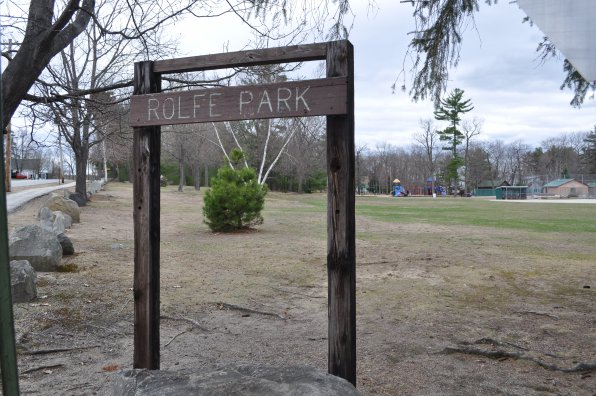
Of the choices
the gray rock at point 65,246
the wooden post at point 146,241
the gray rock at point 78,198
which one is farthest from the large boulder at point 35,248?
the gray rock at point 78,198

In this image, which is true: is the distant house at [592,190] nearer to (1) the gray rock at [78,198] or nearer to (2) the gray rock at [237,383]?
(1) the gray rock at [78,198]

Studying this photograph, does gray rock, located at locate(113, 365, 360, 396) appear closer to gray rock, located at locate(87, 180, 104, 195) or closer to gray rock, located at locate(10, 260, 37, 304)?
gray rock, located at locate(10, 260, 37, 304)

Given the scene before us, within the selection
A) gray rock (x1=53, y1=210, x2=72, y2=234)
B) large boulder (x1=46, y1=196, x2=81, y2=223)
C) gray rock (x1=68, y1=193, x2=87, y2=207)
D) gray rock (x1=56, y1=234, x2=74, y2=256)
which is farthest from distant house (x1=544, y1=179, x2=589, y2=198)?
gray rock (x1=56, y1=234, x2=74, y2=256)

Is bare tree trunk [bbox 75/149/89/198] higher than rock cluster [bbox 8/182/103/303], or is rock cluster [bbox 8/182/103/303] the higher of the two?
bare tree trunk [bbox 75/149/89/198]

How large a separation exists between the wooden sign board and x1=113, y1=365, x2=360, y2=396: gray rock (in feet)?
4.74

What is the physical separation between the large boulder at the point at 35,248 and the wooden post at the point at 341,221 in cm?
598

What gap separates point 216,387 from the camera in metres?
2.38

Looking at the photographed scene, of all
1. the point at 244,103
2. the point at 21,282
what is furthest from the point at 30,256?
the point at 244,103

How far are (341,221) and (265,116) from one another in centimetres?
79

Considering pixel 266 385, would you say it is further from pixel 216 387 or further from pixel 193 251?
pixel 193 251

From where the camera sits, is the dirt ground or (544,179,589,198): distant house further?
(544,179,589,198): distant house

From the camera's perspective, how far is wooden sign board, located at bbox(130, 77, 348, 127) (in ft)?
9.40

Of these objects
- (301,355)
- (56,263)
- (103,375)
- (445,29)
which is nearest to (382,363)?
(301,355)

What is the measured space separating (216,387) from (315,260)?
776 cm
